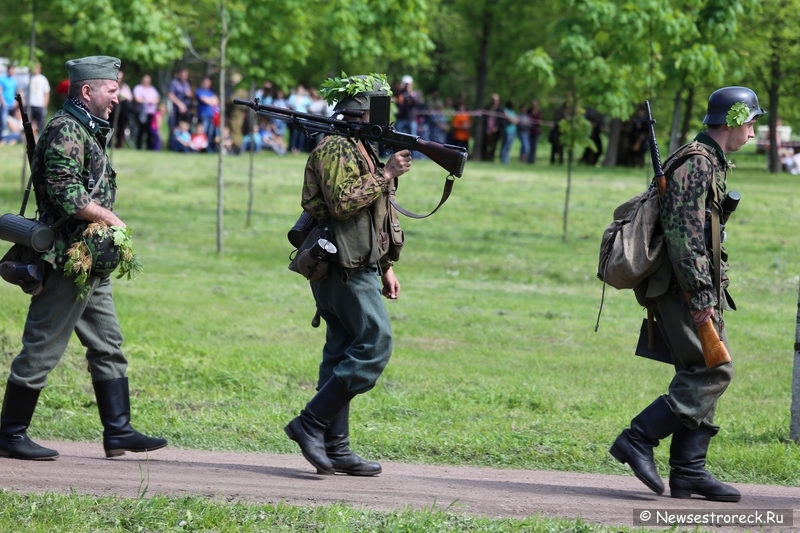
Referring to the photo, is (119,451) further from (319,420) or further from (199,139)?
(199,139)

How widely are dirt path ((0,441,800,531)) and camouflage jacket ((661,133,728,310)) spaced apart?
3.79 ft

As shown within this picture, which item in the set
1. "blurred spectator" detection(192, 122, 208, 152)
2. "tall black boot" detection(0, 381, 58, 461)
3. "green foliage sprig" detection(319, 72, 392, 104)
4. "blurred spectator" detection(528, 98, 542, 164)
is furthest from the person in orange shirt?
"tall black boot" detection(0, 381, 58, 461)

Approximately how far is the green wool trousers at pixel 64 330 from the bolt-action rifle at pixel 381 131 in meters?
1.43

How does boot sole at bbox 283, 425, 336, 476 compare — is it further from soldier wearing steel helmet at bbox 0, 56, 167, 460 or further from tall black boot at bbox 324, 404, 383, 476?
soldier wearing steel helmet at bbox 0, 56, 167, 460

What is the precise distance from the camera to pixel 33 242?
607 cm

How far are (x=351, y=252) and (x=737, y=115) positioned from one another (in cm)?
215

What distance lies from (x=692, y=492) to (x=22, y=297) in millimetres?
8153

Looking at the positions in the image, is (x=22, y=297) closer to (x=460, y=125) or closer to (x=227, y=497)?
(x=227, y=497)

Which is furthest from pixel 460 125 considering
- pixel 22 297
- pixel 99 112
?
pixel 99 112

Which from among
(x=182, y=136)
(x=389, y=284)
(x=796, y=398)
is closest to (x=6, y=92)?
(x=182, y=136)

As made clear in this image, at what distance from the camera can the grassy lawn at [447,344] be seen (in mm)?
7707

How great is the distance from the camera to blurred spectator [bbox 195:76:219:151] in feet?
97.5

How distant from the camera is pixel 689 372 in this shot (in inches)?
234

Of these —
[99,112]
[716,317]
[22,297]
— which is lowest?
[22,297]
